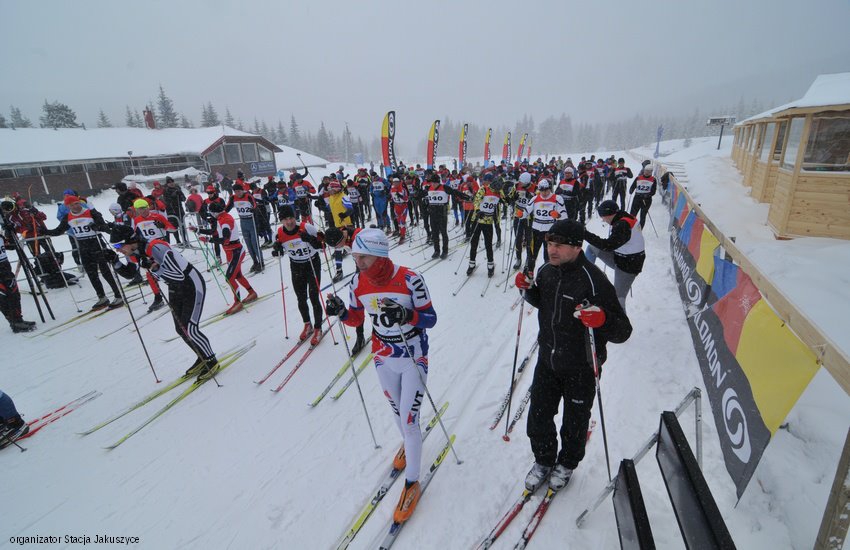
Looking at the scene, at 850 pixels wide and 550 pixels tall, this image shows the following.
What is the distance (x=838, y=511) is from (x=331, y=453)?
13.5 feet

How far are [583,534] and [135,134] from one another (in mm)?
51556

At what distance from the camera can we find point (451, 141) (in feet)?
349

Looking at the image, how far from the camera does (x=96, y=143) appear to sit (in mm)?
34375

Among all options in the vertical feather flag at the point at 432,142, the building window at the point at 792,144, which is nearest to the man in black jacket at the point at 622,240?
the building window at the point at 792,144

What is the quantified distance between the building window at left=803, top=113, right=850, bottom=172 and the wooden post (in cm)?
1100

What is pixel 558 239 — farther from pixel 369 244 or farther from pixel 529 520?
pixel 529 520

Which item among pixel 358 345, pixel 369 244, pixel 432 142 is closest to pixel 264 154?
pixel 432 142

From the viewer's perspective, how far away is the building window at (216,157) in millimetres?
38156

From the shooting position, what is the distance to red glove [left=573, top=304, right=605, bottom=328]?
256 centimetres

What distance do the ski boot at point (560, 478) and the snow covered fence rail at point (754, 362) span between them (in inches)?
50.2

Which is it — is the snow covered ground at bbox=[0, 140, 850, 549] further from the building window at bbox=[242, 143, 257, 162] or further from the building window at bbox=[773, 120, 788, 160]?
the building window at bbox=[242, 143, 257, 162]

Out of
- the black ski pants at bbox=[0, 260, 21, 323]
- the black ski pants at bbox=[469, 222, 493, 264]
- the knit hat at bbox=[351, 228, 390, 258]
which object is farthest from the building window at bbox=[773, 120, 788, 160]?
the black ski pants at bbox=[0, 260, 21, 323]

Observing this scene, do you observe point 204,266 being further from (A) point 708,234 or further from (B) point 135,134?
(B) point 135,134

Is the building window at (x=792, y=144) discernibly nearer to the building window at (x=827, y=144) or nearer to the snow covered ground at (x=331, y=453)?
the building window at (x=827, y=144)
